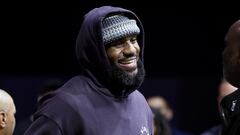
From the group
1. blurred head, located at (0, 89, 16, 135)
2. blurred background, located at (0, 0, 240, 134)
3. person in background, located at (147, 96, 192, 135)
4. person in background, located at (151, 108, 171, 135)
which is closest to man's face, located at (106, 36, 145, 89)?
blurred head, located at (0, 89, 16, 135)

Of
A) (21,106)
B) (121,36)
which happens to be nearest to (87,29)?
(121,36)

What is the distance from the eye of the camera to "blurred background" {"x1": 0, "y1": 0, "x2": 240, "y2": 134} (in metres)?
6.61

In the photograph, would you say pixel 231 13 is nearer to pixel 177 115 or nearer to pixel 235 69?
pixel 177 115

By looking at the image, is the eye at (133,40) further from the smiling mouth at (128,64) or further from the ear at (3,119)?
the ear at (3,119)

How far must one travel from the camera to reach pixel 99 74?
330 centimetres

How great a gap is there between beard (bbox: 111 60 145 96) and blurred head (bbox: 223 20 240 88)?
38 centimetres

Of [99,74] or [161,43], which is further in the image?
[161,43]

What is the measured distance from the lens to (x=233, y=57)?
325 centimetres

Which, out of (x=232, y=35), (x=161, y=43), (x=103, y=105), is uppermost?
(x=232, y=35)

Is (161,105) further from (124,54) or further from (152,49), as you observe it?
(124,54)

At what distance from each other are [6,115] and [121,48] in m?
0.60

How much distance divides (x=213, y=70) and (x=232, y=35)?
144 inches

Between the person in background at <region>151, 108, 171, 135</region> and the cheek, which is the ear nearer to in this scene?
the cheek

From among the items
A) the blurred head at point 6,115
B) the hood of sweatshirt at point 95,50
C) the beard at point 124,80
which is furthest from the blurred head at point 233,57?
the blurred head at point 6,115
